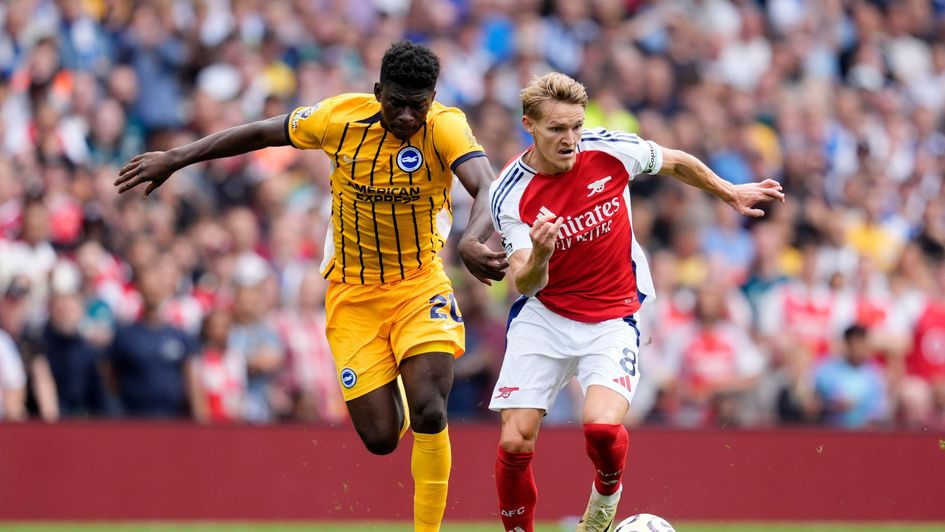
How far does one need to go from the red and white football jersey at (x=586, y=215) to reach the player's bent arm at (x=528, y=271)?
7 centimetres

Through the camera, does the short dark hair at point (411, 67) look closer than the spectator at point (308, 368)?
Yes

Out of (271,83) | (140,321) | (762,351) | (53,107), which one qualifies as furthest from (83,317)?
(762,351)

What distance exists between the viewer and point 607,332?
8.77m

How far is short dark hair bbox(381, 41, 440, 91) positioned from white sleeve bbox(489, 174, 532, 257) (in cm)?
68

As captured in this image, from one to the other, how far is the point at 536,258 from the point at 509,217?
1.96 ft

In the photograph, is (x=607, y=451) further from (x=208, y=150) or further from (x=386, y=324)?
(x=208, y=150)

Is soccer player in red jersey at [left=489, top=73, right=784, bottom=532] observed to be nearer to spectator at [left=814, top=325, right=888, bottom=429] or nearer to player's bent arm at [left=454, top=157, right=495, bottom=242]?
player's bent arm at [left=454, top=157, right=495, bottom=242]

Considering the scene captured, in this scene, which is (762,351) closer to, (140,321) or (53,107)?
(140,321)

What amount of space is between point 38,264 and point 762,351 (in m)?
6.37

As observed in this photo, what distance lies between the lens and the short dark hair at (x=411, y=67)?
27.0 ft

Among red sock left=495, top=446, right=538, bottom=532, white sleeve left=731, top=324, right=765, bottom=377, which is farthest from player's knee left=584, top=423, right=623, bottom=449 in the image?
white sleeve left=731, top=324, right=765, bottom=377

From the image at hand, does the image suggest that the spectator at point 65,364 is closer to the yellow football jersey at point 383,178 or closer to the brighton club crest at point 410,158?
the yellow football jersey at point 383,178

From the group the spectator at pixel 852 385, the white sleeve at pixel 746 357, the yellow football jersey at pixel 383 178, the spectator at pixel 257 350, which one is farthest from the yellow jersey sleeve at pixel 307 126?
the spectator at pixel 852 385

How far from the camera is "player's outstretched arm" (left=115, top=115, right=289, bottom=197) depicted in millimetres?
8750
